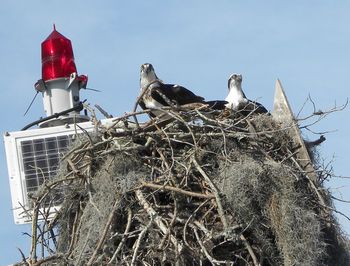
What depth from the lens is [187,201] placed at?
10.2 m

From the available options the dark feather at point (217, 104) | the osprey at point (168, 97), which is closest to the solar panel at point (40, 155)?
the osprey at point (168, 97)

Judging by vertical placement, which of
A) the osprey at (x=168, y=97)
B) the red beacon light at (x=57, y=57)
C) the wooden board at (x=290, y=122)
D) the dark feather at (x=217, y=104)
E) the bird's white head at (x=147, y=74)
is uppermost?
the red beacon light at (x=57, y=57)

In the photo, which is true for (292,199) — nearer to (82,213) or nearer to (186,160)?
(186,160)

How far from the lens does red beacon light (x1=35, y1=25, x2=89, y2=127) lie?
42.8 ft

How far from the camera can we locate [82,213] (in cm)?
1060

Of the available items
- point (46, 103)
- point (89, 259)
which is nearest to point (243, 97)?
point (46, 103)

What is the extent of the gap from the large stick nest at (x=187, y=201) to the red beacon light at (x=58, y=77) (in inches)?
85.3

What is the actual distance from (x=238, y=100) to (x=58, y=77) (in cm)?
163

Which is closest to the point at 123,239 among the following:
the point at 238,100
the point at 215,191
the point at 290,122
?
the point at 215,191

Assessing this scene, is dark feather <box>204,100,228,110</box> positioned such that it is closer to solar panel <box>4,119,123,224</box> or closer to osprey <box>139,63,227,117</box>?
osprey <box>139,63,227,117</box>

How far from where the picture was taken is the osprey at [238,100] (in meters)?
12.0

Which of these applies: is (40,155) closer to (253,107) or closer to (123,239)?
(253,107)

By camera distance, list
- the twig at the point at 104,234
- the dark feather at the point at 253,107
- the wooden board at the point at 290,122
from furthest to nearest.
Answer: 1. the dark feather at the point at 253,107
2. the wooden board at the point at 290,122
3. the twig at the point at 104,234

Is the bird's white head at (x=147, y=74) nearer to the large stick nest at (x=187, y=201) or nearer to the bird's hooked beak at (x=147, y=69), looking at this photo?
the bird's hooked beak at (x=147, y=69)
